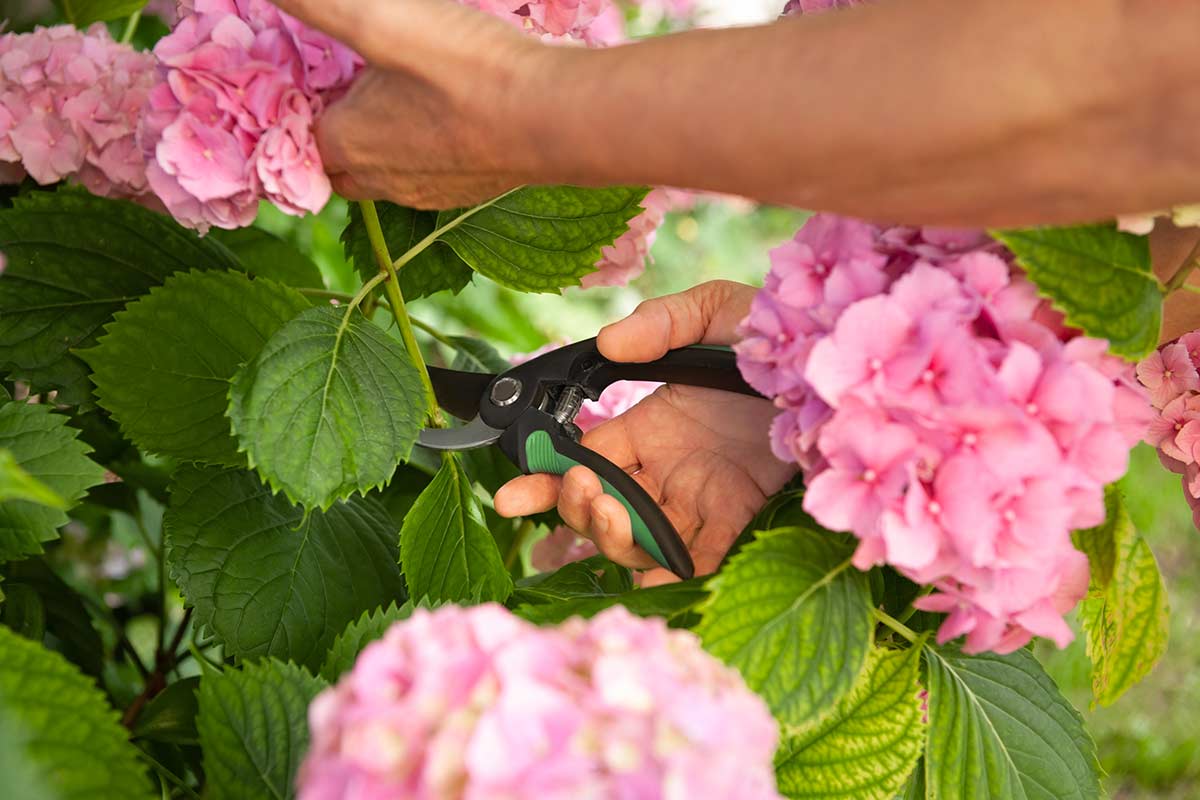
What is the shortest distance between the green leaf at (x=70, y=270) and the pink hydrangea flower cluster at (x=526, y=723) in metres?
0.61

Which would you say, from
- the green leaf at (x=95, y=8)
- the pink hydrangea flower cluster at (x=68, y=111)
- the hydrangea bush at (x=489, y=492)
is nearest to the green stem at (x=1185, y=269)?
the hydrangea bush at (x=489, y=492)

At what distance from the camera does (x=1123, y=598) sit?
2.45 feet

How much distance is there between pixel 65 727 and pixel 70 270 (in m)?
0.52

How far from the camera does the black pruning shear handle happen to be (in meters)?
0.88

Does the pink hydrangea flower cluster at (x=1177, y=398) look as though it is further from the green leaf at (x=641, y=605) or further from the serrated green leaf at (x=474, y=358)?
the serrated green leaf at (x=474, y=358)

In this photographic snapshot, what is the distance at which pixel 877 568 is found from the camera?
0.78 m

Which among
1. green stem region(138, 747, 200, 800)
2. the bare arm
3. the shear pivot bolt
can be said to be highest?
the bare arm

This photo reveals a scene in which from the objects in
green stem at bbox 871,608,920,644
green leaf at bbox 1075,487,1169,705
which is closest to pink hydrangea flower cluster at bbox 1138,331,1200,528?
green leaf at bbox 1075,487,1169,705

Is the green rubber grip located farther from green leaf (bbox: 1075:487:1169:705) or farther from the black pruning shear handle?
green leaf (bbox: 1075:487:1169:705)

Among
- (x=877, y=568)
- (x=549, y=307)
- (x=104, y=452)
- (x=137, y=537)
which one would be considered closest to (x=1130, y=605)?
(x=877, y=568)

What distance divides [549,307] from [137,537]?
1692mm

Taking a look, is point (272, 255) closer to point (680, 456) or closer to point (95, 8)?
point (95, 8)

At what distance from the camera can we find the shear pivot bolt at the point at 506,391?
3.11 feet

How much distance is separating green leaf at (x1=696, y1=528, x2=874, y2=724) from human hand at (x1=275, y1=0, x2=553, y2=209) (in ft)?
0.94
